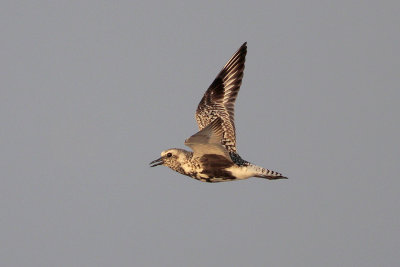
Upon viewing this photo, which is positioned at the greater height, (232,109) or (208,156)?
(232,109)

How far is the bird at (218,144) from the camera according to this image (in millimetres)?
19891

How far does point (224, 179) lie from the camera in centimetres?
2144

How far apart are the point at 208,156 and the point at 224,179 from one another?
3.66 feet

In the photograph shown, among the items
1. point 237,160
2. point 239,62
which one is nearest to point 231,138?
point 237,160

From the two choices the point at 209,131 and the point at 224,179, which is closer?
the point at 209,131

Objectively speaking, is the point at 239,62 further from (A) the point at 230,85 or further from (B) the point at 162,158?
(B) the point at 162,158

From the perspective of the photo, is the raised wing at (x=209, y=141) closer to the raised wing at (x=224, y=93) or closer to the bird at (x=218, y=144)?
the bird at (x=218, y=144)

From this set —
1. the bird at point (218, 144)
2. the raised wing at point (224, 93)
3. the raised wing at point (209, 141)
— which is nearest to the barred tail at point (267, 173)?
the bird at point (218, 144)

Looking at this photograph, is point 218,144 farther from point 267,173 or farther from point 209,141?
point 267,173

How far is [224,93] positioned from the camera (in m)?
24.9

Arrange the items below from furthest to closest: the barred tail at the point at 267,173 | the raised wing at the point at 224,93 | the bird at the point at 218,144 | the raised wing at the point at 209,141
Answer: the raised wing at the point at 224,93
the barred tail at the point at 267,173
the bird at the point at 218,144
the raised wing at the point at 209,141

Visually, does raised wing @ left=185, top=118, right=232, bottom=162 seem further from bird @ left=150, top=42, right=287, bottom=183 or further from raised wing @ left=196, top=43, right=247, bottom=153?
raised wing @ left=196, top=43, right=247, bottom=153

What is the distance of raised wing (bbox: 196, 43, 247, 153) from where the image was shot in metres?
24.2

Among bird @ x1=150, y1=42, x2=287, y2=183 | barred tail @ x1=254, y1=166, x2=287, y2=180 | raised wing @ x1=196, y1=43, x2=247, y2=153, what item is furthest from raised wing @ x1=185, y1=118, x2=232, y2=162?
raised wing @ x1=196, y1=43, x2=247, y2=153
